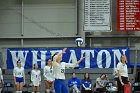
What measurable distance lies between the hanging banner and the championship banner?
120 centimetres

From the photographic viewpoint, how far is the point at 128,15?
19109 mm

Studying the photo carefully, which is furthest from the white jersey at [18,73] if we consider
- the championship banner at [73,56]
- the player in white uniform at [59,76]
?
the player in white uniform at [59,76]

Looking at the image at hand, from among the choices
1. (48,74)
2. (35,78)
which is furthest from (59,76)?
(35,78)

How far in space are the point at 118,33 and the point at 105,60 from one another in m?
2.05

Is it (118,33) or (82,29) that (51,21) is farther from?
(118,33)

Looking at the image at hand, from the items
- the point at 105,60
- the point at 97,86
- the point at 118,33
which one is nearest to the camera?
the point at 97,86

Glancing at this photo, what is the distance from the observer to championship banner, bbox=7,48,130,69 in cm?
1864

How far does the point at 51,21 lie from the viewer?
795 inches

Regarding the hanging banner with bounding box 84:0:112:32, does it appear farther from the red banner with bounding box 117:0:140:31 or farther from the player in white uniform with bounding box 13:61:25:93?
the player in white uniform with bounding box 13:61:25:93

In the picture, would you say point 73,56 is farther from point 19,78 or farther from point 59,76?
point 59,76

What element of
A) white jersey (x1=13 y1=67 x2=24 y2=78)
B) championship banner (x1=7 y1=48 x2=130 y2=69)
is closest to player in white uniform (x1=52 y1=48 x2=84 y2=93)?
white jersey (x1=13 y1=67 x2=24 y2=78)

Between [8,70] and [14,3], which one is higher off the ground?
[14,3]

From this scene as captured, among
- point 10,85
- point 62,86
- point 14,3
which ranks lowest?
Result: point 10,85

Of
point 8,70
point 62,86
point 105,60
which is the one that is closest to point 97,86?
point 105,60
